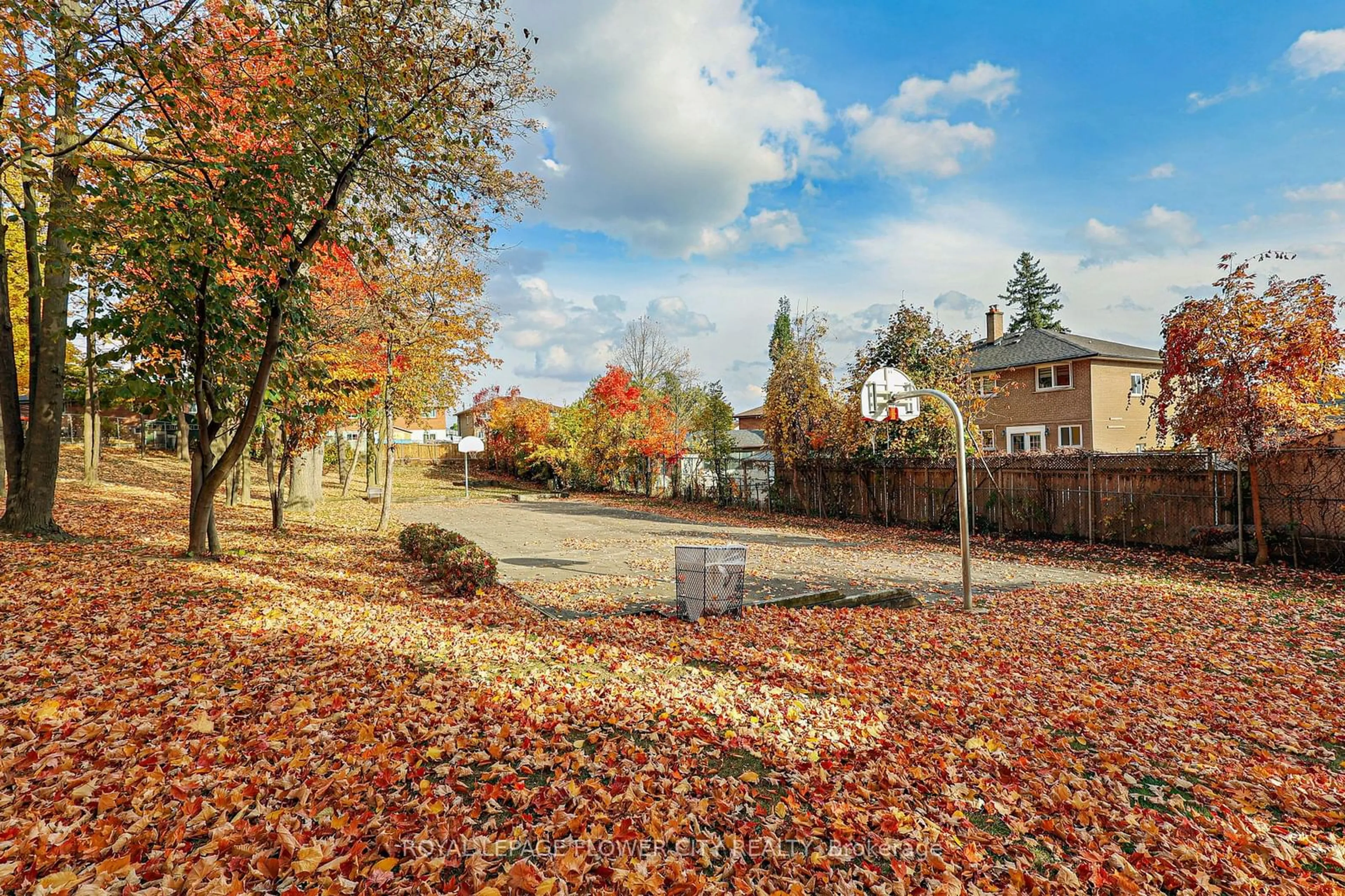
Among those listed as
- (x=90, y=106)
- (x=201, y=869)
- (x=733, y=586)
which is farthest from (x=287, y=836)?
(x=90, y=106)

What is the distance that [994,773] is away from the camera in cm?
380

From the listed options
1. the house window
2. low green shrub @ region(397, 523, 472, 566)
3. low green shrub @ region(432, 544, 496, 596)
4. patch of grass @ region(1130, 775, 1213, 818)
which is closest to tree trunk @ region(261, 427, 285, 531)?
low green shrub @ region(397, 523, 472, 566)

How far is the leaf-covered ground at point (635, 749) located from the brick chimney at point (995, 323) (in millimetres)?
26160

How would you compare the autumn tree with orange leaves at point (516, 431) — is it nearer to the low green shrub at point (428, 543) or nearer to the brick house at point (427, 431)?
the brick house at point (427, 431)

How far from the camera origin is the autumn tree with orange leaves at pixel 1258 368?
9.25 meters

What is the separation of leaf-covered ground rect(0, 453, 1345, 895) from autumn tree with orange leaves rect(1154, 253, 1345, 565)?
11.8 feet

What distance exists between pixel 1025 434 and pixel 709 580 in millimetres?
24806

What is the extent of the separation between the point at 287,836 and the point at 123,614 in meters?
4.26

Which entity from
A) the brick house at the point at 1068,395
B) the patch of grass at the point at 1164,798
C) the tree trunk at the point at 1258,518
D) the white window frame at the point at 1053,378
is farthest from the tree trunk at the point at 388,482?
the white window frame at the point at 1053,378

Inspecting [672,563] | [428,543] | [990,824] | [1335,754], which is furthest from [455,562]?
[1335,754]

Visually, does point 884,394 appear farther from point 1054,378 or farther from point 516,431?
point 516,431

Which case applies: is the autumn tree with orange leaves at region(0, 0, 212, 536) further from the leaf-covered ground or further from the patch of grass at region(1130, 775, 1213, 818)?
the patch of grass at region(1130, 775, 1213, 818)

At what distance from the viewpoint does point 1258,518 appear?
10.0 metres

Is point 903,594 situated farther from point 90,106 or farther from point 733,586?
point 90,106
